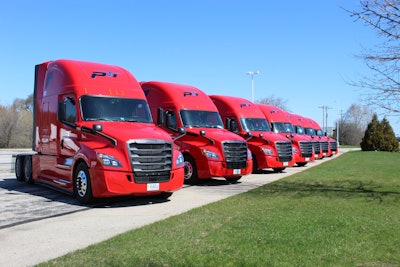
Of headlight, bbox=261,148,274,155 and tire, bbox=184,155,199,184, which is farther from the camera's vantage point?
headlight, bbox=261,148,274,155

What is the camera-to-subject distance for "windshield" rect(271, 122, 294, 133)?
2270cm

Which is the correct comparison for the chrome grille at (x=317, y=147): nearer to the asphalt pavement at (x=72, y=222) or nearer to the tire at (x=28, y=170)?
the asphalt pavement at (x=72, y=222)

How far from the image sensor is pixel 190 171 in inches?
556

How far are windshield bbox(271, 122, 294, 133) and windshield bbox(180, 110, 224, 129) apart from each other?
7.76m

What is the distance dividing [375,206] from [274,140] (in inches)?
360

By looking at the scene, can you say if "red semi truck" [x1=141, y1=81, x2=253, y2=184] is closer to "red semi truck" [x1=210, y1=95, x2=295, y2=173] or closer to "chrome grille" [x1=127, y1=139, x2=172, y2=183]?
"red semi truck" [x1=210, y1=95, x2=295, y2=173]

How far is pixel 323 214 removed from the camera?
8.24 metres

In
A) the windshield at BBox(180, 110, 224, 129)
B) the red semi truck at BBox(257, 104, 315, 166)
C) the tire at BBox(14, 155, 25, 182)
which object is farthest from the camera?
the red semi truck at BBox(257, 104, 315, 166)

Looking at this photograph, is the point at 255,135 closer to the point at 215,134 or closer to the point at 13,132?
the point at 215,134

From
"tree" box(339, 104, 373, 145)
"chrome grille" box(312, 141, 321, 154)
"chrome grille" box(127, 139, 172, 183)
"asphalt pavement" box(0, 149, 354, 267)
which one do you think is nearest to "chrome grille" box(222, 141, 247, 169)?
"asphalt pavement" box(0, 149, 354, 267)

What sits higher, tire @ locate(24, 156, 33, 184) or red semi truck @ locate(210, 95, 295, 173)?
red semi truck @ locate(210, 95, 295, 173)

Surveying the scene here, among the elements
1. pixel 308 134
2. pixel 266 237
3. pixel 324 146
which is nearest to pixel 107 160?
pixel 266 237

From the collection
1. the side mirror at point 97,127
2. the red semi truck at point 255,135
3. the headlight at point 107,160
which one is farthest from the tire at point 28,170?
the red semi truck at point 255,135

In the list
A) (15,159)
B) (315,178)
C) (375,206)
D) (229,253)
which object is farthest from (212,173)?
(229,253)
